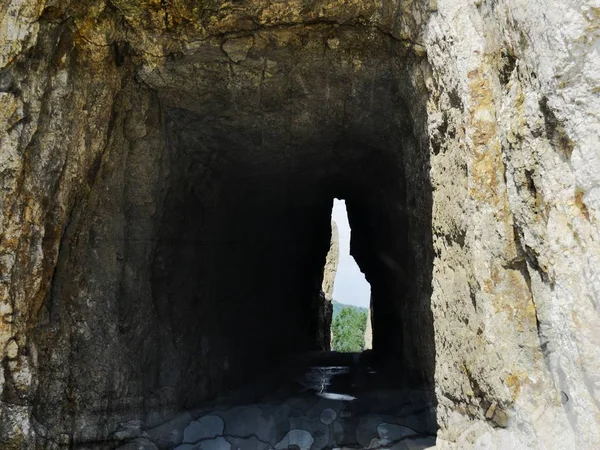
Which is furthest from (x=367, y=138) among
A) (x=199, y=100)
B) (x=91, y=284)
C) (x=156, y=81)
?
(x=91, y=284)

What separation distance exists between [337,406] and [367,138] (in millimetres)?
2034

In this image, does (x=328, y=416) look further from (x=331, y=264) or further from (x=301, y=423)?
(x=331, y=264)

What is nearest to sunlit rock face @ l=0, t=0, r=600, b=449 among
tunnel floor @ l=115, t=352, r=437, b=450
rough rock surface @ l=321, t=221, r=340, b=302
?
tunnel floor @ l=115, t=352, r=437, b=450

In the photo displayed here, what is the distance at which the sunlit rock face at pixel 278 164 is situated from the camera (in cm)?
172

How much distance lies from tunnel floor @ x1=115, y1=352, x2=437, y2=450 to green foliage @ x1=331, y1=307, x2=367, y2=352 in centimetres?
2379


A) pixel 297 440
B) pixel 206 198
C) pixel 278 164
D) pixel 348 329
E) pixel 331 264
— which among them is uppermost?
pixel 331 264

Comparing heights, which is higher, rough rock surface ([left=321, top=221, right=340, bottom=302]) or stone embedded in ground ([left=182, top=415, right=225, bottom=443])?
rough rock surface ([left=321, top=221, right=340, bottom=302])

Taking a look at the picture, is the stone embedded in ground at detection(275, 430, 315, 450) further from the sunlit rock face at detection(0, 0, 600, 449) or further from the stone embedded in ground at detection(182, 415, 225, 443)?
the sunlit rock face at detection(0, 0, 600, 449)

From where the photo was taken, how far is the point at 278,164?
450cm

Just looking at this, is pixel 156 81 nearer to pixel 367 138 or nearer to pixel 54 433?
pixel 367 138

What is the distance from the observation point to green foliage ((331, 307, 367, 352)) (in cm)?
2853

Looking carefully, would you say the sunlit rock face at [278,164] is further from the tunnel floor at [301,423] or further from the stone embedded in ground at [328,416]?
the stone embedded in ground at [328,416]

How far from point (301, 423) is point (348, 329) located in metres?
27.0

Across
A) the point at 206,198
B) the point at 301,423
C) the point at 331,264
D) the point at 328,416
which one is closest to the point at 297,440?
the point at 301,423
